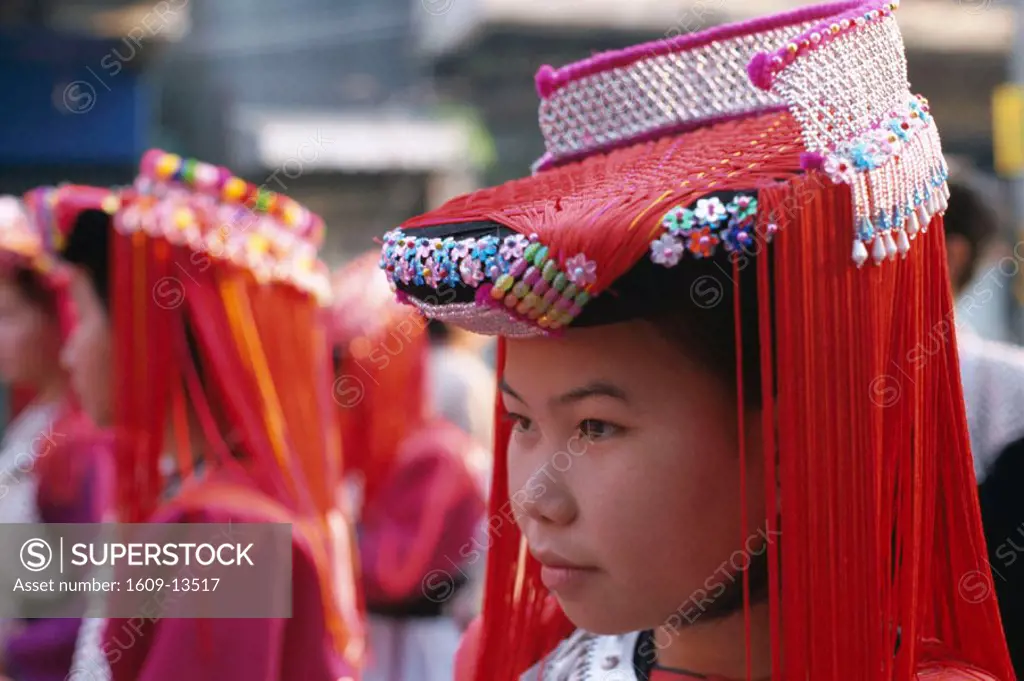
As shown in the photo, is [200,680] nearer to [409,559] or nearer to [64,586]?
[64,586]

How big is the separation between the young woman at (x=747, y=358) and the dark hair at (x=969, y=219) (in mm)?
1212

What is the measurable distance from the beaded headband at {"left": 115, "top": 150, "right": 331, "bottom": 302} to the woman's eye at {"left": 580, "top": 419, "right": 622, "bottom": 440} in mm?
1089

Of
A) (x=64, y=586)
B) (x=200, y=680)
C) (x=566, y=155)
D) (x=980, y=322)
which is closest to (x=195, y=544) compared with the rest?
(x=200, y=680)

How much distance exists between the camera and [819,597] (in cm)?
96

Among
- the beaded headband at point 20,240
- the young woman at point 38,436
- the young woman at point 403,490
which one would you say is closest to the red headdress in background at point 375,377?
the young woman at point 403,490

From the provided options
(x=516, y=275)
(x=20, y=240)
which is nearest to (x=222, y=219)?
(x=20, y=240)

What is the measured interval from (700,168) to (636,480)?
0.99ft

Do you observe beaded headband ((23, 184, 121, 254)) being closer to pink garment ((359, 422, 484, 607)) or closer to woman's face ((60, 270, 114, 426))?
woman's face ((60, 270, 114, 426))

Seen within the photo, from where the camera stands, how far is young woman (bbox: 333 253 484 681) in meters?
3.14

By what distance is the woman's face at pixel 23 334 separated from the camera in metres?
2.52

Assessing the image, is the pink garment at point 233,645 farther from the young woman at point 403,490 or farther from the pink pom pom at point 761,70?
the young woman at point 403,490

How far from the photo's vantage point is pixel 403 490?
10.7ft

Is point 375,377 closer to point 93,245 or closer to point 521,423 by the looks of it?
point 93,245

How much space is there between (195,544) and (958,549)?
1.11 meters
